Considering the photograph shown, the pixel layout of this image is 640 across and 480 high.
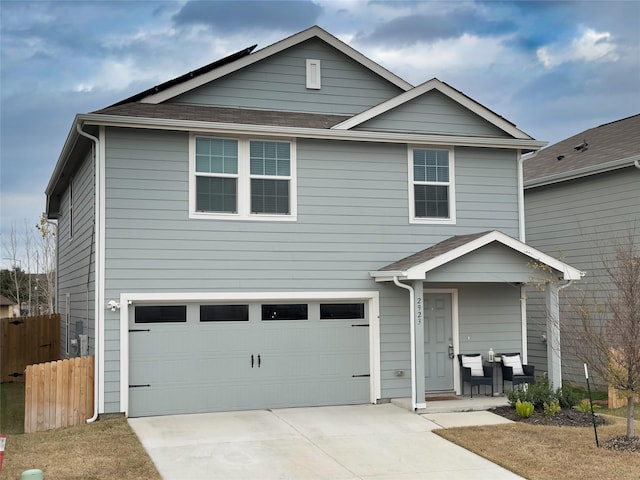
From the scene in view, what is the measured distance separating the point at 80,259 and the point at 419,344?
720 cm

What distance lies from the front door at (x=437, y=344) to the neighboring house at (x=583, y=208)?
8.25 ft

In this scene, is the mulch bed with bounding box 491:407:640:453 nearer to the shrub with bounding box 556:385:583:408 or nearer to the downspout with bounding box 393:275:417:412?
the shrub with bounding box 556:385:583:408

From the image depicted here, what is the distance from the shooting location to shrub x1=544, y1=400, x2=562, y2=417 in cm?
1172

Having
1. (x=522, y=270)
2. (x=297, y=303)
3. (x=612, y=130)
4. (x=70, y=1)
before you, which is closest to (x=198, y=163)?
(x=297, y=303)

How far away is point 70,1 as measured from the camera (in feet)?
47.2

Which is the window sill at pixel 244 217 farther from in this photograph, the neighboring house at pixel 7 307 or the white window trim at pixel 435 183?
the neighboring house at pixel 7 307

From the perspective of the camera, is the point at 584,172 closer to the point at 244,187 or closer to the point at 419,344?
the point at 419,344

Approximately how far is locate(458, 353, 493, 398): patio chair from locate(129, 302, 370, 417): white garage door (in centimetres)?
190

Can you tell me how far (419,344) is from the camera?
12.3 metres

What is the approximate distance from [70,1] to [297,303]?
7.75 m

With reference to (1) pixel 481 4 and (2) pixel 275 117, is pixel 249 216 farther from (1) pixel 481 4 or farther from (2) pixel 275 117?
(1) pixel 481 4

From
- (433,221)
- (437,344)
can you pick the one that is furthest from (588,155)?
(437,344)

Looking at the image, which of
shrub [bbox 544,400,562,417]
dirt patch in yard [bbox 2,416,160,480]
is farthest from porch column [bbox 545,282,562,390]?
dirt patch in yard [bbox 2,416,160,480]

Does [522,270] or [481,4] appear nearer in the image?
[522,270]
